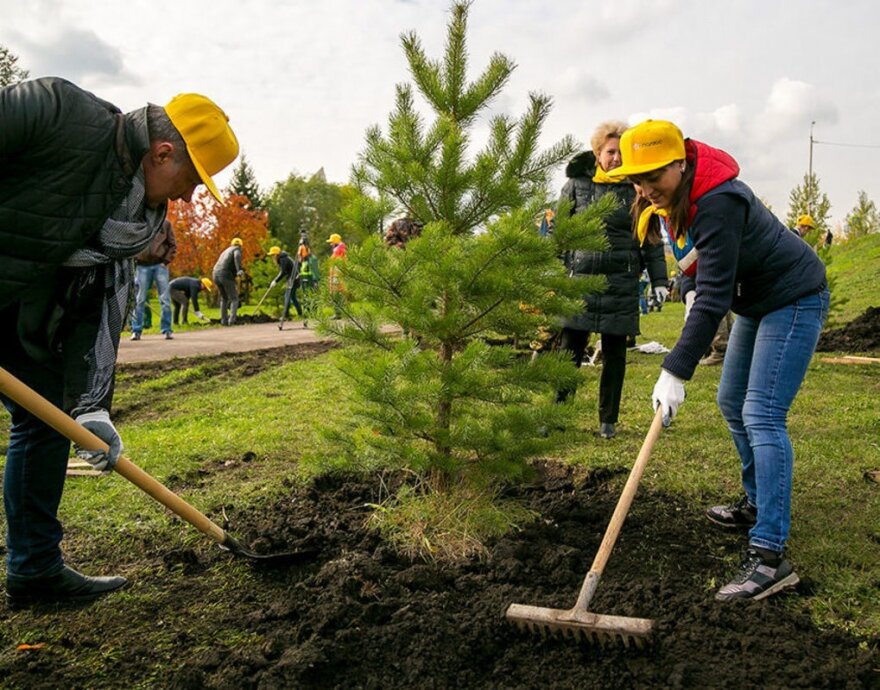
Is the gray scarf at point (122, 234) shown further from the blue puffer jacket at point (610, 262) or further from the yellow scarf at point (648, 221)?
the blue puffer jacket at point (610, 262)

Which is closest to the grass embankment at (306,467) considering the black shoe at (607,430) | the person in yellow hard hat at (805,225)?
the black shoe at (607,430)

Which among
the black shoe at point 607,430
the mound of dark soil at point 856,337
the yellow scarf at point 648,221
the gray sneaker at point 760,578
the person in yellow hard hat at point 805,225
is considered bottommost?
the gray sneaker at point 760,578

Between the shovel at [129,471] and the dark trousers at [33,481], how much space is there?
24 cm

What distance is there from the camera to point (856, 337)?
34.3 feet

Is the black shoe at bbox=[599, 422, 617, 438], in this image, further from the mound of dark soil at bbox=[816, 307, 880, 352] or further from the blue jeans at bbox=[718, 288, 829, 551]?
the mound of dark soil at bbox=[816, 307, 880, 352]

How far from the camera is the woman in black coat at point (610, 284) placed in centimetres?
521

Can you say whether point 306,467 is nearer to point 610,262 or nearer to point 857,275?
point 610,262

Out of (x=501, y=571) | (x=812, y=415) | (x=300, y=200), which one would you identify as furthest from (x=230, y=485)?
(x=300, y=200)

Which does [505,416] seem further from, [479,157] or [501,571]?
[479,157]

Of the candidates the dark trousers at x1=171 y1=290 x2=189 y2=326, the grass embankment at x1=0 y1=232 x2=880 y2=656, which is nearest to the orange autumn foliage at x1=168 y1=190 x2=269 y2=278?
the dark trousers at x1=171 y1=290 x2=189 y2=326

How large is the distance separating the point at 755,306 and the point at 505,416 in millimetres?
1142

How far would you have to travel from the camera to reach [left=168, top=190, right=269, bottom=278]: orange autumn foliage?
32.9 metres

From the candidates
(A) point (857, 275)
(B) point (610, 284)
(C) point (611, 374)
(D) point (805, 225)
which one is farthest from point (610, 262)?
(A) point (857, 275)

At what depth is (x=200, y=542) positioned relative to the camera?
11.7 feet
